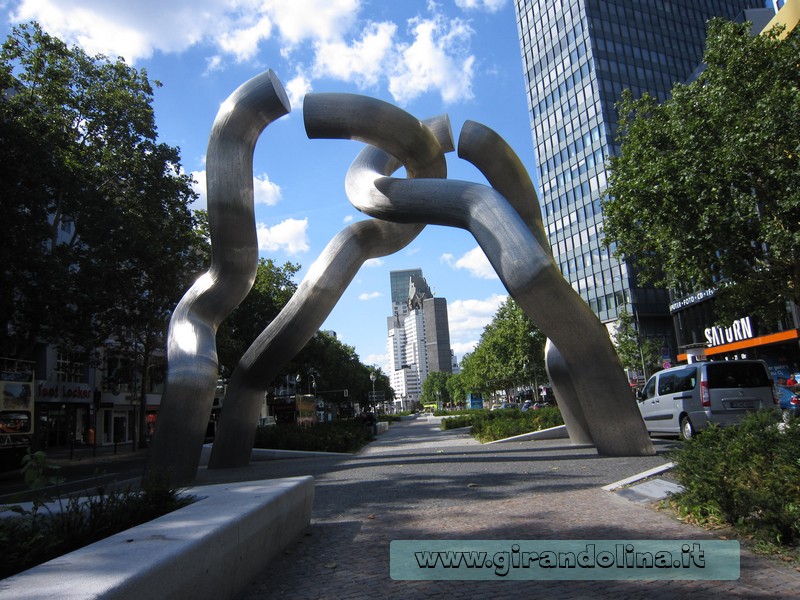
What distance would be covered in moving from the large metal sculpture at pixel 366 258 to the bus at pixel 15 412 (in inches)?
386

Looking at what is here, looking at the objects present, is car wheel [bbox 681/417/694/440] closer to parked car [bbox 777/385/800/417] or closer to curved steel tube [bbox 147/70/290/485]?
parked car [bbox 777/385/800/417]

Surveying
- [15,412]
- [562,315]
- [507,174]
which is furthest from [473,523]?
[15,412]

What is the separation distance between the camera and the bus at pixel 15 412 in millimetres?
19016

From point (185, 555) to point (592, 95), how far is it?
7581cm

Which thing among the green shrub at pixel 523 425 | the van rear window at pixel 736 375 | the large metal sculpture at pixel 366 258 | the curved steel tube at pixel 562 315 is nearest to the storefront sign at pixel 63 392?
the large metal sculpture at pixel 366 258

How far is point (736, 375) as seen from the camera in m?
13.3

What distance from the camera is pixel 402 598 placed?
4133 mm

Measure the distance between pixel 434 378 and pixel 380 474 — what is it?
141752mm

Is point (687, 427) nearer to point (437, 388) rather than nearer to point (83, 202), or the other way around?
point (83, 202)

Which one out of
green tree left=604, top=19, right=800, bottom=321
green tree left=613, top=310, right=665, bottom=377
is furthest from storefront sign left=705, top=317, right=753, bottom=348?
green tree left=604, top=19, right=800, bottom=321

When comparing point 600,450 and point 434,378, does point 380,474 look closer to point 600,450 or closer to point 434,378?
point 600,450

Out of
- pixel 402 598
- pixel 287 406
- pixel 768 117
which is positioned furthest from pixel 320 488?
pixel 287 406

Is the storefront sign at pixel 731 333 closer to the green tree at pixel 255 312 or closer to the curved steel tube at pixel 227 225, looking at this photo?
the green tree at pixel 255 312

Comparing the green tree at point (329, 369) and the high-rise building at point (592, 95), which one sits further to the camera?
the high-rise building at point (592, 95)
